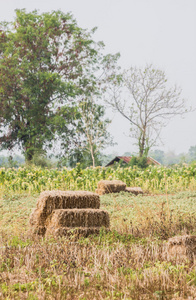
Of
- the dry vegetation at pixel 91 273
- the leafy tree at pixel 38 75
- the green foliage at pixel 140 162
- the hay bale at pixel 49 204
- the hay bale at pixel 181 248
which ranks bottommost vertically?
the dry vegetation at pixel 91 273

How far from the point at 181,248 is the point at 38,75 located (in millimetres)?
18937

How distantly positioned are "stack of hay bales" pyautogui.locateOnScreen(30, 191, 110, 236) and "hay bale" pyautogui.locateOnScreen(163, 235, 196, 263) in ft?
5.21

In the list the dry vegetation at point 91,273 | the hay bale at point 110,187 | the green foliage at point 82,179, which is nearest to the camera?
the dry vegetation at point 91,273

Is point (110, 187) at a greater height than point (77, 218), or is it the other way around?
point (110, 187)

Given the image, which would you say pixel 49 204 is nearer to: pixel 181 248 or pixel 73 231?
pixel 73 231

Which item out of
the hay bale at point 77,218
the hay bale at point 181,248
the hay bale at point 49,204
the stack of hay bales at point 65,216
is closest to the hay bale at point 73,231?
the stack of hay bales at point 65,216

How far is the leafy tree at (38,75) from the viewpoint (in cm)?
2094

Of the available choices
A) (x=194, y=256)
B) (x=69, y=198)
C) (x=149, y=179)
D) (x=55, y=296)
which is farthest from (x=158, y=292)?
(x=149, y=179)

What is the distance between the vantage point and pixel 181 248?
3680mm

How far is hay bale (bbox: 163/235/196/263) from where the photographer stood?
11.8 feet

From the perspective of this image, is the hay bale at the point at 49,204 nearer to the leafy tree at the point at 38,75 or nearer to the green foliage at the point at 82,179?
the green foliage at the point at 82,179

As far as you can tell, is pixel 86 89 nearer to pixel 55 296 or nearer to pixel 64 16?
pixel 64 16

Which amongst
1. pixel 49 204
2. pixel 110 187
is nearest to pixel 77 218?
pixel 49 204

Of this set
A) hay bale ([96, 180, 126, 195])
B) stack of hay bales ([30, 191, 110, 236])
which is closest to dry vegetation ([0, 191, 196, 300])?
stack of hay bales ([30, 191, 110, 236])
